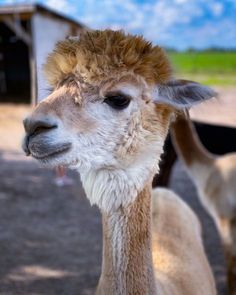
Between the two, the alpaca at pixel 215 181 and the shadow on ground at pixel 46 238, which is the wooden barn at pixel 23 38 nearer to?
the shadow on ground at pixel 46 238

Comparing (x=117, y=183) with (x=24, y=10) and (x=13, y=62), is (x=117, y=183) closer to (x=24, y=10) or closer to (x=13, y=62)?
(x=24, y=10)

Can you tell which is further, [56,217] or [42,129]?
[56,217]

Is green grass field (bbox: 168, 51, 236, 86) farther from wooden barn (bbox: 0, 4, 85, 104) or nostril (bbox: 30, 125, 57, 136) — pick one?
nostril (bbox: 30, 125, 57, 136)

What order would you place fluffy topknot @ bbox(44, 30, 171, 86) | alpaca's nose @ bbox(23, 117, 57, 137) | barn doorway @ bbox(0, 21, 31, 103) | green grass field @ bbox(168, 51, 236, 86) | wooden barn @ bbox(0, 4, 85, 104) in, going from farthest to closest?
barn doorway @ bbox(0, 21, 31, 103), wooden barn @ bbox(0, 4, 85, 104), green grass field @ bbox(168, 51, 236, 86), fluffy topknot @ bbox(44, 30, 171, 86), alpaca's nose @ bbox(23, 117, 57, 137)

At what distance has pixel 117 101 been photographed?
1604 mm

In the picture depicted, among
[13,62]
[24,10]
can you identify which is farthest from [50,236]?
[13,62]

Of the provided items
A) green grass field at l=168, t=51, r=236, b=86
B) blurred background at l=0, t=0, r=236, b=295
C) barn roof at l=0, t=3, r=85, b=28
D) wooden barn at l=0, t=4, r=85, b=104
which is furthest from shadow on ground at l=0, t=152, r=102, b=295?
barn roof at l=0, t=3, r=85, b=28

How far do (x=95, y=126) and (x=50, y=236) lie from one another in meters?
3.04

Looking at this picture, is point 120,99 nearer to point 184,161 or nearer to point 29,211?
point 184,161

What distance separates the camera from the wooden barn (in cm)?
1193

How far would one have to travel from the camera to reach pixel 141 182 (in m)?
1.66

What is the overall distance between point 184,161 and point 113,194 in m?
2.37

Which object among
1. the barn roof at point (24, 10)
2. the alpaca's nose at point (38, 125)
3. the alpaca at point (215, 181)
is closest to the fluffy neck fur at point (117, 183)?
the alpaca's nose at point (38, 125)

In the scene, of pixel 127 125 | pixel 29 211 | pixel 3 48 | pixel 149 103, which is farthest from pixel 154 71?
pixel 3 48
